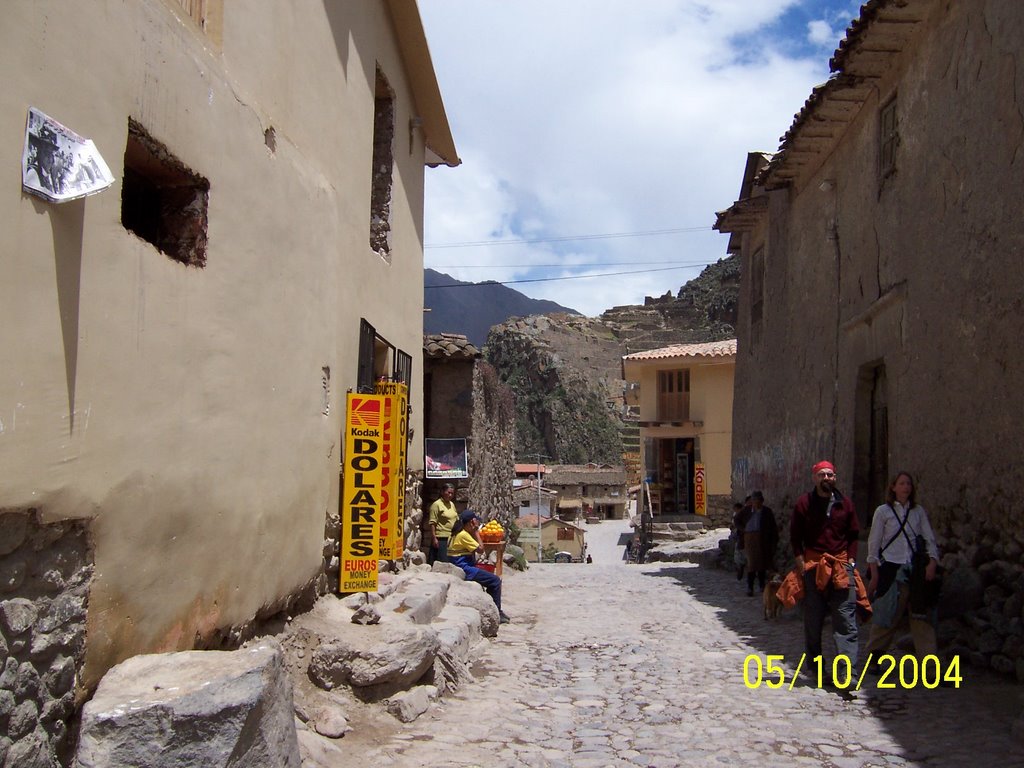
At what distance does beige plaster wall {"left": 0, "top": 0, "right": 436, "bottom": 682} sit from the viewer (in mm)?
3467

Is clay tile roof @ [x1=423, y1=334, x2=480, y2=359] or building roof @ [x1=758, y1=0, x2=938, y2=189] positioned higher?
building roof @ [x1=758, y1=0, x2=938, y2=189]

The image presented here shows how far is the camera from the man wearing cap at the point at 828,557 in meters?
6.58

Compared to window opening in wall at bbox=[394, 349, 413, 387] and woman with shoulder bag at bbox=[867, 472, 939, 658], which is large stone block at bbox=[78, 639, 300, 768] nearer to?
woman with shoulder bag at bbox=[867, 472, 939, 658]

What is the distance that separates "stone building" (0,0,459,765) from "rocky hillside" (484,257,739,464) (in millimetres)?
63657

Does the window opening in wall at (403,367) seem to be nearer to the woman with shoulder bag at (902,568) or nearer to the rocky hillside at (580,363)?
the woman with shoulder bag at (902,568)

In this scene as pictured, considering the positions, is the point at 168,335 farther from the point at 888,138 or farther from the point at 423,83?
the point at 888,138

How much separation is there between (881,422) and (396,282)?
555 cm

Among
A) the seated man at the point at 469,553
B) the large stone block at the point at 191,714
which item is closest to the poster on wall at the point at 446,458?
the seated man at the point at 469,553

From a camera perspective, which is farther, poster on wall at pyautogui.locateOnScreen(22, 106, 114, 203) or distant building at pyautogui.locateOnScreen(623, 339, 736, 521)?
distant building at pyautogui.locateOnScreen(623, 339, 736, 521)

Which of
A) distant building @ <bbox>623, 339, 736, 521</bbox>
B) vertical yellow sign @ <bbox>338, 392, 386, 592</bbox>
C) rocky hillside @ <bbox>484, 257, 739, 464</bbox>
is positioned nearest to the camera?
vertical yellow sign @ <bbox>338, 392, 386, 592</bbox>

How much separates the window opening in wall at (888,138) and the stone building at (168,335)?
5561 millimetres

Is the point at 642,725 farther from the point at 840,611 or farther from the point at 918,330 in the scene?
the point at 918,330

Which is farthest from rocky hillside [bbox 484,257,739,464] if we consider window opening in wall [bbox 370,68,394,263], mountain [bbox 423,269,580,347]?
window opening in wall [bbox 370,68,394,263]

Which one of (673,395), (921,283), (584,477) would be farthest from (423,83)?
(584,477)
